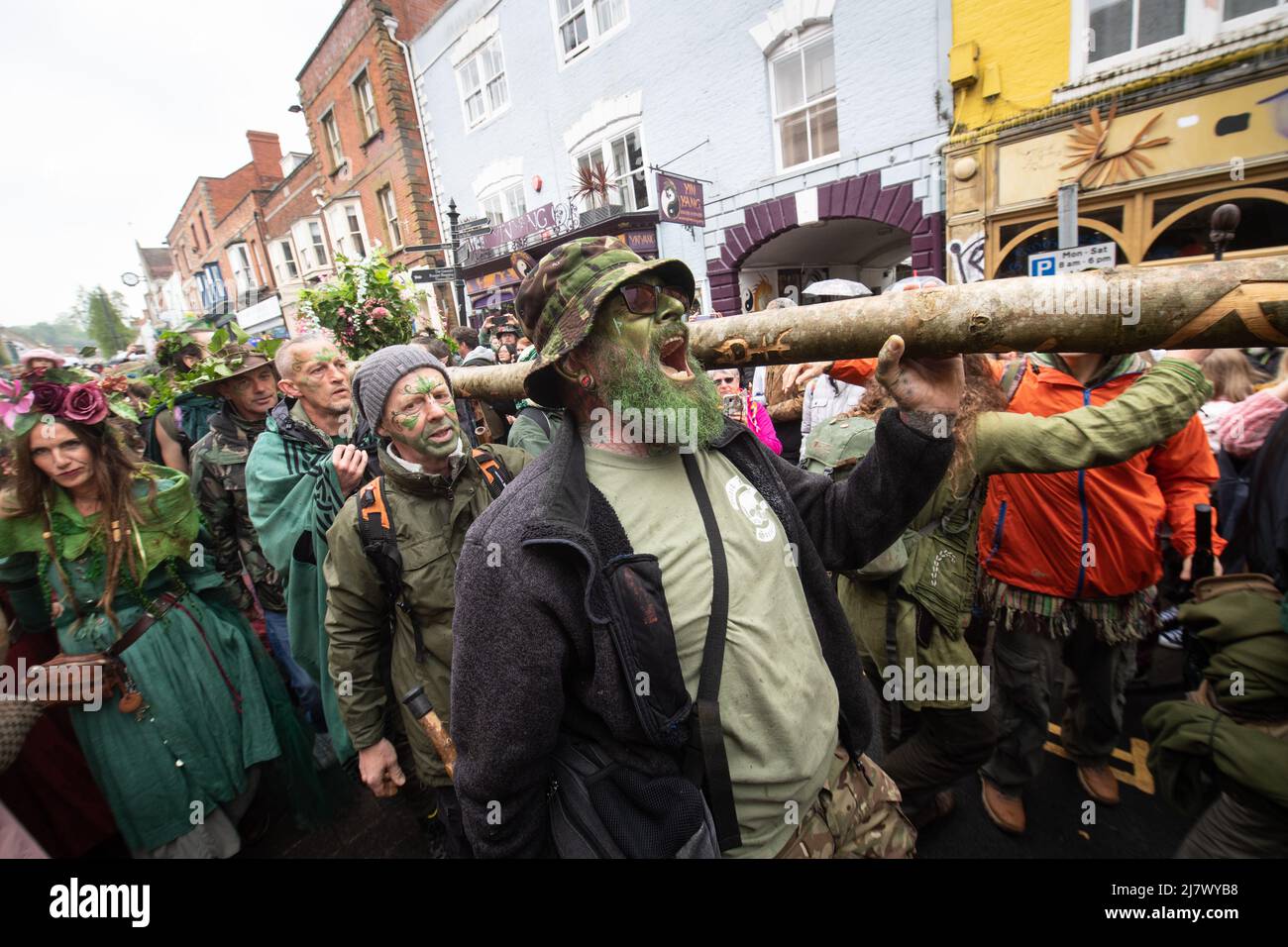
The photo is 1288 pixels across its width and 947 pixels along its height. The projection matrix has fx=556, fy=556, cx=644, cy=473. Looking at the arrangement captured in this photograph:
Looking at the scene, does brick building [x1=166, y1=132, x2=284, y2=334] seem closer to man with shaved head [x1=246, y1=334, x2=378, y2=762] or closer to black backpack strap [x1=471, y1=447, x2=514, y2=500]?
man with shaved head [x1=246, y1=334, x2=378, y2=762]

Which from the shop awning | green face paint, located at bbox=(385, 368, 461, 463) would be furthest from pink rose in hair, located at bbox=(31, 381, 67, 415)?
the shop awning

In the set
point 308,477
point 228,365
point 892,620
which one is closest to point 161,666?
point 308,477

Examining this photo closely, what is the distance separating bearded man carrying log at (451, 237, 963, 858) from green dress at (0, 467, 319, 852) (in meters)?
2.10

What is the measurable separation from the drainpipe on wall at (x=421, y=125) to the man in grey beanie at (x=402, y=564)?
14.2m

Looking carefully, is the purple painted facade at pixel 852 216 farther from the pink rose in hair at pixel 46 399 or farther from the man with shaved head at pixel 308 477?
the pink rose in hair at pixel 46 399

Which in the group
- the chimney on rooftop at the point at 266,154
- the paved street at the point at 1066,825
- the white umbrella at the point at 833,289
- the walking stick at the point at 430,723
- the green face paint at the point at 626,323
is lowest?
the paved street at the point at 1066,825

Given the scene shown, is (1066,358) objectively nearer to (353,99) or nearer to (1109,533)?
(1109,533)

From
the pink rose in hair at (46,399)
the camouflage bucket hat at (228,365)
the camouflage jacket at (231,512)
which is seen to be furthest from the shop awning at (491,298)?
the pink rose in hair at (46,399)

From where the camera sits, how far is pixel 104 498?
261 cm

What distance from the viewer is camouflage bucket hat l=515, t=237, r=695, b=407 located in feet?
4.89

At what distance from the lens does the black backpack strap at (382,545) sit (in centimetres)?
215

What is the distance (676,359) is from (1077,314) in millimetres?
1023

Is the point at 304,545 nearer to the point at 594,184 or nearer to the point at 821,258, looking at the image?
the point at 594,184

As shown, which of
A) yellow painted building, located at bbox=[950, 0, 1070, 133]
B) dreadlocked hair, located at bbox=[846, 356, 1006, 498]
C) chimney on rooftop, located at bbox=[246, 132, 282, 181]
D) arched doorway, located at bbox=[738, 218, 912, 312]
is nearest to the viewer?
dreadlocked hair, located at bbox=[846, 356, 1006, 498]
